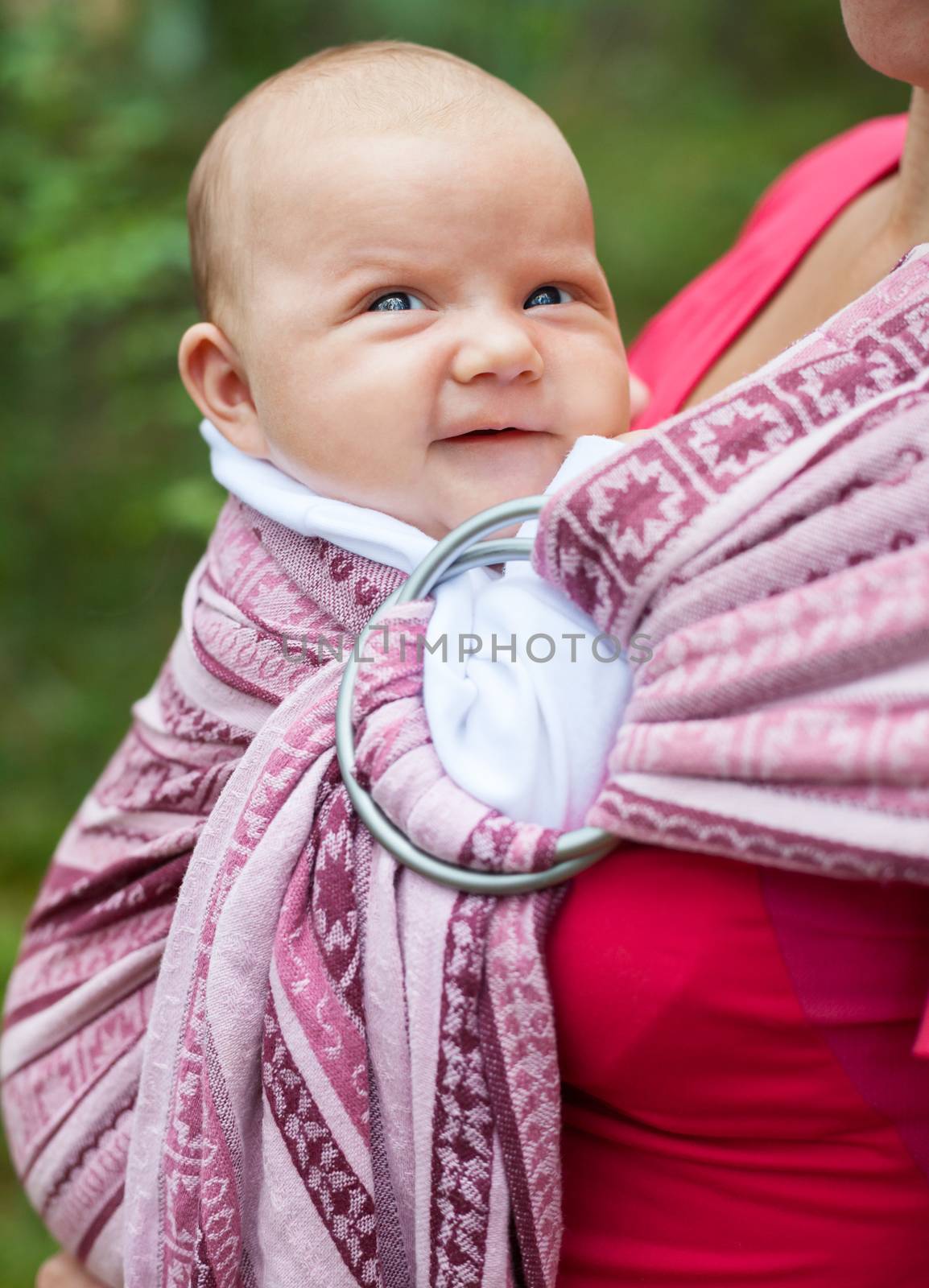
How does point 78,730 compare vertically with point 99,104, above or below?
below

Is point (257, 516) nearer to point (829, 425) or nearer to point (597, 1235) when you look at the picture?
point (829, 425)

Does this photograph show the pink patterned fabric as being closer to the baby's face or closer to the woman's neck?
the baby's face

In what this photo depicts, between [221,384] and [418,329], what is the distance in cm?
22

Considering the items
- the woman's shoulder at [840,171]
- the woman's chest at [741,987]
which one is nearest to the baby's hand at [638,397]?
the woman's shoulder at [840,171]

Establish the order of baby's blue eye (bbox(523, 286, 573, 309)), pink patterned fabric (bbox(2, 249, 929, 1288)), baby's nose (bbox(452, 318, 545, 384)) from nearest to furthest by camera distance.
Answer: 1. pink patterned fabric (bbox(2, 249, 929, 1288))
2. baby's nose (bbox(452, 318, 545, 384))
3. baby's blue eye (bbox(523, 286, 573, 309))

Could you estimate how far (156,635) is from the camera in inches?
114

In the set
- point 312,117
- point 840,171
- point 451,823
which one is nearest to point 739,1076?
point 451,823

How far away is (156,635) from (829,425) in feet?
7.67

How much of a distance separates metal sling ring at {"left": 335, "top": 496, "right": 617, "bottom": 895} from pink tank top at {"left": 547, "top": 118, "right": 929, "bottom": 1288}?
0.13 ft

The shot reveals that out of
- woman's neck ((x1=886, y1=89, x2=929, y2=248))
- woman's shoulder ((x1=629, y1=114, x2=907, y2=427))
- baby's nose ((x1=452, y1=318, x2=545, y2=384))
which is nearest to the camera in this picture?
baby's nose ((x1=452, y1=318, x2=545, y2=384))

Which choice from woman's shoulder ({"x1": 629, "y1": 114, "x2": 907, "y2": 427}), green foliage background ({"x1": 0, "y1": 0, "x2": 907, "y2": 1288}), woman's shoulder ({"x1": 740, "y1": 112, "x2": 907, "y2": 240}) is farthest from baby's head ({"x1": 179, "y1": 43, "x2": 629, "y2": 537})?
green foliage background ({"x1": 0, "y1": 0, "x2": 907, "y2": 1288})

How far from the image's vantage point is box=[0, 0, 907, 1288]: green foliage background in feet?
8.57

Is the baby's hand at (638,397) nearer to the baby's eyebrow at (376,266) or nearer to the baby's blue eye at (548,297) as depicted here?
the baby's blue eye at (548,297)

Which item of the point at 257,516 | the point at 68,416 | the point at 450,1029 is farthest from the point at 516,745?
the point at 68,416
